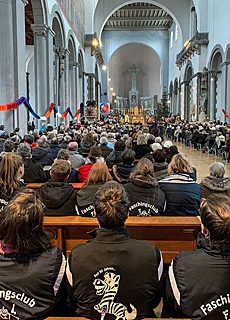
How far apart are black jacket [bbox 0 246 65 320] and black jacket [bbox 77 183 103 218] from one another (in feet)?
4.54

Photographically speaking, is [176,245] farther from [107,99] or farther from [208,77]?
[107,99]

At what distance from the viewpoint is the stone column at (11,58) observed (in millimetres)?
9625

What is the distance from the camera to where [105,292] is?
5.75 ft

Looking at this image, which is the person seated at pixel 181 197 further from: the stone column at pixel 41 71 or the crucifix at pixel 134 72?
the crucifix at pixel 134 72

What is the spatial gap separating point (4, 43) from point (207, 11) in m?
17.7

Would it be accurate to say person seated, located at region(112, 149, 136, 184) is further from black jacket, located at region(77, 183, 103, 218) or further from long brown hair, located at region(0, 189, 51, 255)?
long brown hair, located at region(0, 189, 51, 255)

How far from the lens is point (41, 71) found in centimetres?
1393

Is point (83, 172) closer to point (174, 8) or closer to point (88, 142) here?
point (88, 142)

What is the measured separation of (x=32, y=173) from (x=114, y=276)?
3271mm

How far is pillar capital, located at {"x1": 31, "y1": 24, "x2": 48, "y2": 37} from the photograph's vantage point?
1324 cm

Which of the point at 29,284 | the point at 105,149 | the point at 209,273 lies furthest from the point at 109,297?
the point at 105,149

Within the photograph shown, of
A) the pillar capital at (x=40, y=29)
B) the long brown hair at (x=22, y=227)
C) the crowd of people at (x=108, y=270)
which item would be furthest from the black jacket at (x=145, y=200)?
the pillar capital at (x=40, y=29)

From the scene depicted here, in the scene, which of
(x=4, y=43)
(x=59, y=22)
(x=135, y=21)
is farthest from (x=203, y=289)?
(x=135, y=21)

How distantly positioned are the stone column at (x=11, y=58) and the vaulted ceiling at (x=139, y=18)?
2439 centimetres
